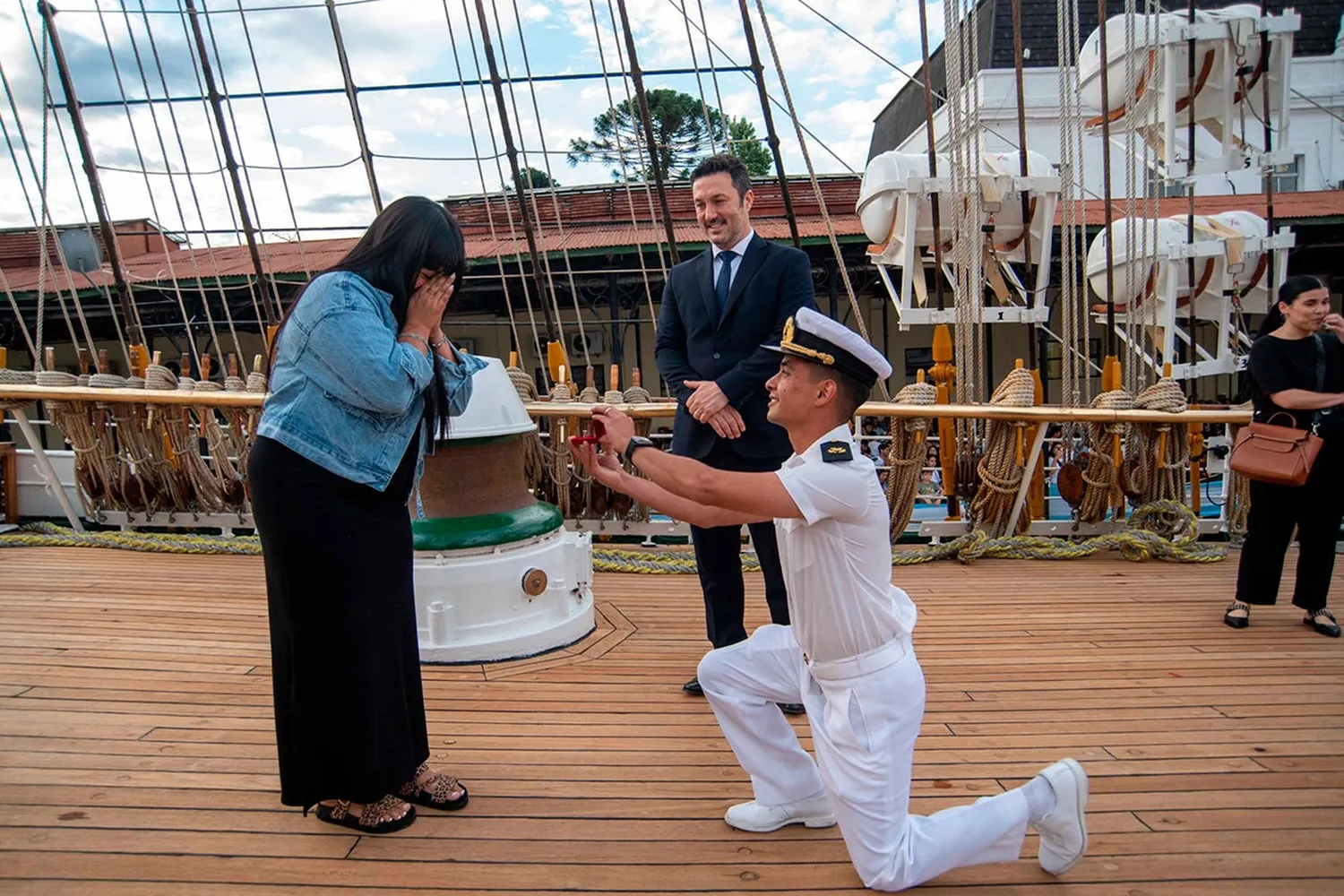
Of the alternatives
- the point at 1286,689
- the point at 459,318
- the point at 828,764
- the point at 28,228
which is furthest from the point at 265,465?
the point at 28,228

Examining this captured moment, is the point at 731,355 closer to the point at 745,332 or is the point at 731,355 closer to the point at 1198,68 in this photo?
the point at 745,332

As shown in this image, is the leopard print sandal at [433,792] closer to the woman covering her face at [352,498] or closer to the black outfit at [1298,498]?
the woman covering her face at [352,498]

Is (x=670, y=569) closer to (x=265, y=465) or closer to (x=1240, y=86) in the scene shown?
(x=265, y=465)

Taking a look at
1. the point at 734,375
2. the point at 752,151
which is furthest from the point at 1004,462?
the point at 752,151

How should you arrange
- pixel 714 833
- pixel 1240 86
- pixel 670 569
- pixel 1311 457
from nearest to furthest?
pixel 714 833
pixel 1311 457
pixel 670 569
pixel 1240 86

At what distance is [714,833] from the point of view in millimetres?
1837

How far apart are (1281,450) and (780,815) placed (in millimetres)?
2314

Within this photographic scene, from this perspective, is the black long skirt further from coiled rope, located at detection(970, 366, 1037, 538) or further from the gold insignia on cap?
coiled rope, located at detection(970, 366, 1037, 538)

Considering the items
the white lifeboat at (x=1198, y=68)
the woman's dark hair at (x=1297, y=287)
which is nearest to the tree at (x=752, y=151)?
the white lifeboat at (x=1198, y=68)

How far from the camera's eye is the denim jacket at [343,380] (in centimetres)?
163

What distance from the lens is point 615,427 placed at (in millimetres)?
1741

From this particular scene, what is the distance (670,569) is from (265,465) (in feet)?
8.82

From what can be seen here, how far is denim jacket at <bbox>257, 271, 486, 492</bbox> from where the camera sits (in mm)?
1632

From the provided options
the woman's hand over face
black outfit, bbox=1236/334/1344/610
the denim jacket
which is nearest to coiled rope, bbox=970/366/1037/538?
black outfit, bbox=1236/334/1344/610
